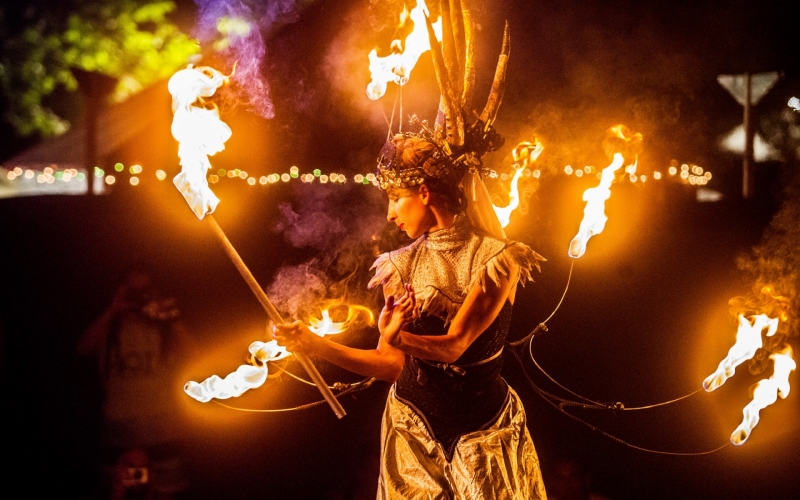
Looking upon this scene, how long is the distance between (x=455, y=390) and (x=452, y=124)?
1.10m

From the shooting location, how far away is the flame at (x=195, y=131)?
9.09ft

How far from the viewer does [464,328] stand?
2.86m

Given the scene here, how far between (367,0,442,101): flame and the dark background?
7.14ft

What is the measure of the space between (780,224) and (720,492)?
218 cm

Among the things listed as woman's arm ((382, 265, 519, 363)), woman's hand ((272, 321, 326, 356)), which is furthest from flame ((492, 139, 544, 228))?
woman's hand ((272, 321, 326, 356))

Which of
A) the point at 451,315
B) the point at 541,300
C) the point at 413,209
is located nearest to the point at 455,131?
the point at 413,209

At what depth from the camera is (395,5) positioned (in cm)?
336

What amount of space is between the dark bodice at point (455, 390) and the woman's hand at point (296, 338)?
47cm

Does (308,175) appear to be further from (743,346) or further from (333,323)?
(743,346)

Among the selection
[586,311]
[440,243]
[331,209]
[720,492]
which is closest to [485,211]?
[440,243]

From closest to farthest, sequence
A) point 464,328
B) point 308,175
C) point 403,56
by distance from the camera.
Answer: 1. point 464,328
2. point 403,56
3. point 308,175

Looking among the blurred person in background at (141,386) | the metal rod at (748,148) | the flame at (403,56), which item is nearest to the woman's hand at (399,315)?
the flame at (403,56)

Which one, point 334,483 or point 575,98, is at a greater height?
point 575,98

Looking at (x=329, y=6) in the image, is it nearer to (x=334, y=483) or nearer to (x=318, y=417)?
(x=318, y=417)
